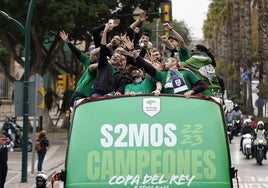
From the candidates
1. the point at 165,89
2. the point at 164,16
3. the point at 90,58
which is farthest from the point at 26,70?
the point at 165,89

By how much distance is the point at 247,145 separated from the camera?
28766 millimetres

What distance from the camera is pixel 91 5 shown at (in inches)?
1503

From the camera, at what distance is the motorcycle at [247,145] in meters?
28.6

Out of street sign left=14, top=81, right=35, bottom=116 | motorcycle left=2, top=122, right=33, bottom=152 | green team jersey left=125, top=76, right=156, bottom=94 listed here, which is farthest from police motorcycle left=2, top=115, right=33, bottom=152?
green team jersey left=125, top=76, right=156, bottom=94

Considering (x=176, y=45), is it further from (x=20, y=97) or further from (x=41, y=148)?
(x=41, y=148)

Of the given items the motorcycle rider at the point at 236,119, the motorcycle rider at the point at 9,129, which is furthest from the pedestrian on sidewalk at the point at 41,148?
the motorcycle rider at the point at 236,119

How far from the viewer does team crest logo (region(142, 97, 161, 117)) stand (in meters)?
8.14

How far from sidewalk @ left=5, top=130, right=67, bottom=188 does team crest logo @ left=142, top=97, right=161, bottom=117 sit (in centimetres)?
1119

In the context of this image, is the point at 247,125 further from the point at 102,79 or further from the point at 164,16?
Answer: the point at 102,79

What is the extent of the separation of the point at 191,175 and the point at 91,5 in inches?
1221

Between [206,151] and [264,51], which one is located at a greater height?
[264,51]

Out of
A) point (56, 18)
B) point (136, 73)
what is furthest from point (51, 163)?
point (136, 73)

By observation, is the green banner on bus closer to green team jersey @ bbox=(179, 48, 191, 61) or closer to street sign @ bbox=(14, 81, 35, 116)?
green team jersey @ bbox=(179, 48, 191, 61)

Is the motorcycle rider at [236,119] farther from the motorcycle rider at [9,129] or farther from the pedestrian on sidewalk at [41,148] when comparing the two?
the pedestrian on sidewalk at [41,148]
